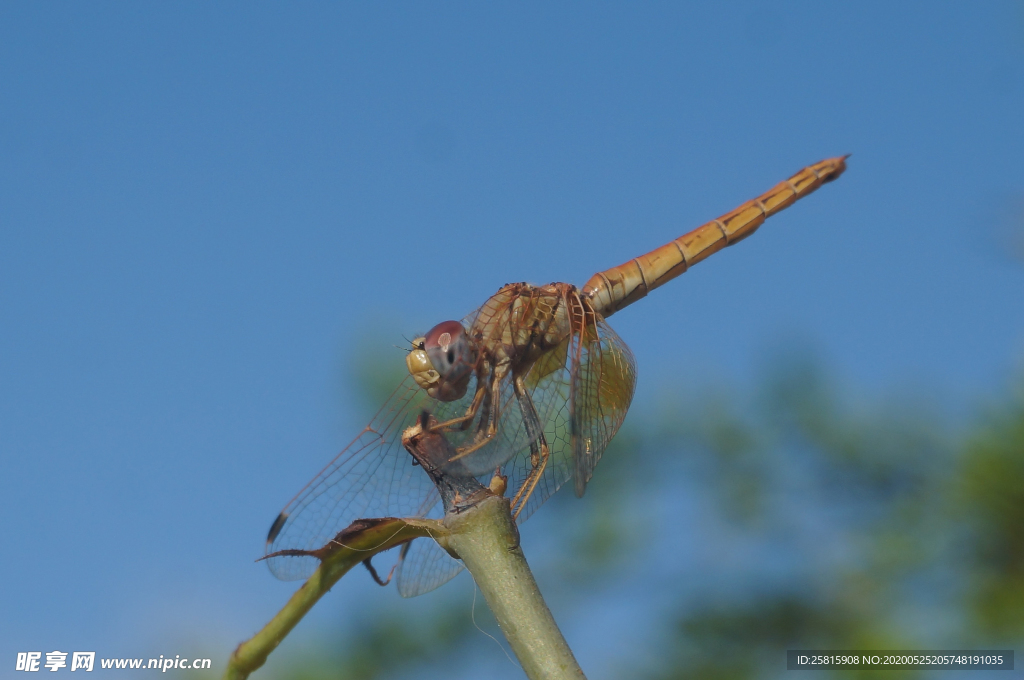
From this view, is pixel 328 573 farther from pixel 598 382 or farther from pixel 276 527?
pixel 598 382

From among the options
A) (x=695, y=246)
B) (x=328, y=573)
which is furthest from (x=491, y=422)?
(x=695, y=246)

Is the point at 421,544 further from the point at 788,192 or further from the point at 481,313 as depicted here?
the point at 788,192

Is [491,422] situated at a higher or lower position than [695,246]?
lower

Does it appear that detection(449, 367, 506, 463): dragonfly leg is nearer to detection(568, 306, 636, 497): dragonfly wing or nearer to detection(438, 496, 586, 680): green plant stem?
detection(568, 306, 636, 497): dragonfly wing

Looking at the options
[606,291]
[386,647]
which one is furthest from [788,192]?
[386,647]

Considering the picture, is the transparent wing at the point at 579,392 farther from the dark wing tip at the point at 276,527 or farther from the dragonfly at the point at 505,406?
the dark wing tip at the point at 276,527
